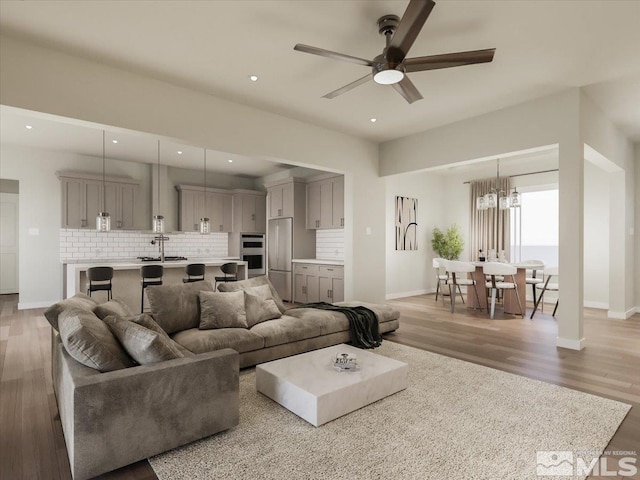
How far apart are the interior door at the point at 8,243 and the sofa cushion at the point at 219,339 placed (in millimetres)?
8349

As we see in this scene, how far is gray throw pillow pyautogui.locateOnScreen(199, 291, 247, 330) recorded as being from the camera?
366 centimetres

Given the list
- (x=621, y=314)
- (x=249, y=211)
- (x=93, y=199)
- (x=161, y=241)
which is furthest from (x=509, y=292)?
(x=93, y=199)

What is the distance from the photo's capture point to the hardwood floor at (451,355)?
7.37 ft

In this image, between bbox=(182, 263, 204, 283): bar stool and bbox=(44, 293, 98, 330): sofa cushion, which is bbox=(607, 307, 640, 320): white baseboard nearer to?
bbox=(182, 263, 204, 283): bar stool

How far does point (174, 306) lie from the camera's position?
364cm

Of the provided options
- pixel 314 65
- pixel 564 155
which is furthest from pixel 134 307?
pixel 564 155

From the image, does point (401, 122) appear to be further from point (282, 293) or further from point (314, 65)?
point (282, 293)

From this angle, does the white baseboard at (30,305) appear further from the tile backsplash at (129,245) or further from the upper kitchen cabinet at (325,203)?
the upper kitchen cabinet at (325,203)

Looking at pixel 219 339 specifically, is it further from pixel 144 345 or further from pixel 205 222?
pixel 205 222

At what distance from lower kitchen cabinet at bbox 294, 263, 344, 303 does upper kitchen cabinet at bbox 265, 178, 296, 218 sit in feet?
4.03

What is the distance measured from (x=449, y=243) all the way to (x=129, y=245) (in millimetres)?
7296

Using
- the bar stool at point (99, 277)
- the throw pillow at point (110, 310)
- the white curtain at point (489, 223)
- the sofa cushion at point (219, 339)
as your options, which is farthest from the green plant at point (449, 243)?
the throw pillow at point (110, 310)

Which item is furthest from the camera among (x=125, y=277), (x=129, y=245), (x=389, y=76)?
(x=129, y=245)

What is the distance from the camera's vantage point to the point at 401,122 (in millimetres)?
5559
